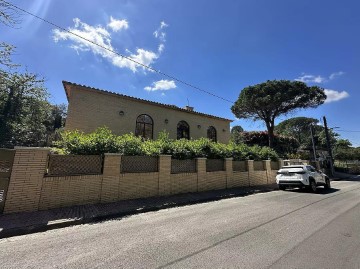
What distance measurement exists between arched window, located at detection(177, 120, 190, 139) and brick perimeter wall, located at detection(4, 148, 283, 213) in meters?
6.85

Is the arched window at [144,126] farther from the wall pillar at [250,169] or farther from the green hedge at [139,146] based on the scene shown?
the wall pillar at [250,169]

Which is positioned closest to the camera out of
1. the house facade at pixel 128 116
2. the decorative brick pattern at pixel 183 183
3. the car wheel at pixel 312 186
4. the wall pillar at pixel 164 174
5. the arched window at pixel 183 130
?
the wall pillar at pixel 164 174

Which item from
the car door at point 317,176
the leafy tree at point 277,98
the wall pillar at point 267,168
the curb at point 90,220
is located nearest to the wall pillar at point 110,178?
the curb at point 90,220

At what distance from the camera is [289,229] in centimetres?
506

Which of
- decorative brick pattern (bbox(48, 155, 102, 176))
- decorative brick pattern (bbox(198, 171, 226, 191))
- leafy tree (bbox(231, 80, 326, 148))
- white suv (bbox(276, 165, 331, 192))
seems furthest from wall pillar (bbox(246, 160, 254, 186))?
leafy tree (bbox(231, 80, 326, 148))

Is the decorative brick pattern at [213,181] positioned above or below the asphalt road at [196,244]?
above

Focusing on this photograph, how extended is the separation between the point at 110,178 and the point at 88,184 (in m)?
0.80

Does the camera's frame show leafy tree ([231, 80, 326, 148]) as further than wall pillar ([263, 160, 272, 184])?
Yes

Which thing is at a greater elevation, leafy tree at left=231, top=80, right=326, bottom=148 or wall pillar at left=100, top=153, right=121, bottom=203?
leafy tree at left=231, top=80, right=326, bottom=148

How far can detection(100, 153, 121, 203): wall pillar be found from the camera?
7625 millimetres

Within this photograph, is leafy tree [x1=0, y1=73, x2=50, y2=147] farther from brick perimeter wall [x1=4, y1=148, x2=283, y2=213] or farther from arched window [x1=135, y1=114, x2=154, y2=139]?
brick perimeter wall [x1=4, y1=148, x2=283, y2=213]

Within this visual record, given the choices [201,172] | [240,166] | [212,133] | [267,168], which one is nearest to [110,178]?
[201,172]

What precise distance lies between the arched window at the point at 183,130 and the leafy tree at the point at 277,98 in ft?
34.7

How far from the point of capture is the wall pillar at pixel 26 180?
5.90 m
